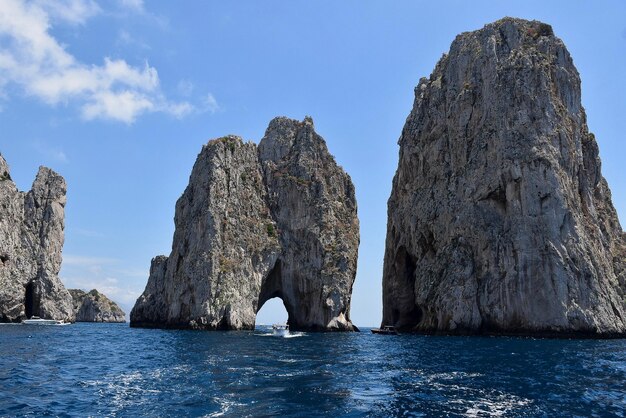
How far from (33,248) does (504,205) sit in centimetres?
10314

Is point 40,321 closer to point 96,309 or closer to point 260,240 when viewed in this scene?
point 260,240

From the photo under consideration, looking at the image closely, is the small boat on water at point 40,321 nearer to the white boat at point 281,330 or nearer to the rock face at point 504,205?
the white boat at point 281,330

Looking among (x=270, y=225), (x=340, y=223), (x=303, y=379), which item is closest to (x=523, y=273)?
(x=340, y=223)

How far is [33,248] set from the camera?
122375 mm

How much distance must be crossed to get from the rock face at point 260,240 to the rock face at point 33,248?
26798 mm

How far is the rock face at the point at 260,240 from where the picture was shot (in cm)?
9106

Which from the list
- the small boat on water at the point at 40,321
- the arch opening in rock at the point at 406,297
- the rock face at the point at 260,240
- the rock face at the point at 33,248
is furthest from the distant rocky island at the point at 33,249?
the arch opening in rock at the point at 406,297

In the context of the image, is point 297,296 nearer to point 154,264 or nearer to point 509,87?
point 154,264

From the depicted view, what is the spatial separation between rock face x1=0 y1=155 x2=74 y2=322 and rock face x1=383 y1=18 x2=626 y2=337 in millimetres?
75785

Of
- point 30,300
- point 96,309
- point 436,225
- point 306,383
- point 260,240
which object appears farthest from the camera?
point 96,309

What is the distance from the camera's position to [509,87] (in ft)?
290

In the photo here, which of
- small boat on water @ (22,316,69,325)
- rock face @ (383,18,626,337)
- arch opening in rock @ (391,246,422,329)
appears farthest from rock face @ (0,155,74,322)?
arch opening in rock @ (391,246,422,329)

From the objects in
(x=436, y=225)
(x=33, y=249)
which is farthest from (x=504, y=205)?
(x=33, y=249)

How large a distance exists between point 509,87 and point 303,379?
73595 mm
